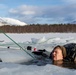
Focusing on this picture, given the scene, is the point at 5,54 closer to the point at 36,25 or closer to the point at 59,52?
the point at 59,52

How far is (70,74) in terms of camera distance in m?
3.17

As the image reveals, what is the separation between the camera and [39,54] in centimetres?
611

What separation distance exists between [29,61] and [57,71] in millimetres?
2015

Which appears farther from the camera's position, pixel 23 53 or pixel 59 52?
pixel 23 53

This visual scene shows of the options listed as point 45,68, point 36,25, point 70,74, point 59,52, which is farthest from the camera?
point 36,25

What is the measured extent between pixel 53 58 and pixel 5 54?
106cm

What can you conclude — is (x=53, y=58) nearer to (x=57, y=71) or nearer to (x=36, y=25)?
(x=57, y=71)

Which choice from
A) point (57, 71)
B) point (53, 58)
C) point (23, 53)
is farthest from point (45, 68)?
point (23, 53)

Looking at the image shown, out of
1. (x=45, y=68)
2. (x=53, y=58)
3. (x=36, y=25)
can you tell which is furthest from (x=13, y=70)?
(x=36, y=25)

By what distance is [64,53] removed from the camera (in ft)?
16.1

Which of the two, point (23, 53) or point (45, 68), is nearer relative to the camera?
point (45, 68)

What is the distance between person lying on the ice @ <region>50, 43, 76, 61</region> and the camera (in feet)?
15.8

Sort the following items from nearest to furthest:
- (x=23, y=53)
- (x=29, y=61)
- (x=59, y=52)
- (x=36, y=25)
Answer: (x=59, y=52)
(x=29, y=61)
(x=23, y=53)
(x=36, y=25)

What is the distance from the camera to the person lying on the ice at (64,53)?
4.81 m
